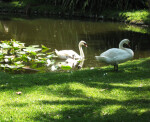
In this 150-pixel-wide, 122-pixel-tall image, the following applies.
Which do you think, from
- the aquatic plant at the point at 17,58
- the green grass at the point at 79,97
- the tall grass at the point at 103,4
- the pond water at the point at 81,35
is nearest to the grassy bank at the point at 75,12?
the tall grass at the point at 103,4

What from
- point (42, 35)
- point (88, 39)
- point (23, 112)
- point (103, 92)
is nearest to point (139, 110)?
point (103, 92)

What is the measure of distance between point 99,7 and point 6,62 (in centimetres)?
1830

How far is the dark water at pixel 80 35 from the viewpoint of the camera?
50.0 ft

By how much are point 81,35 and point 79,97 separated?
13.5 meters

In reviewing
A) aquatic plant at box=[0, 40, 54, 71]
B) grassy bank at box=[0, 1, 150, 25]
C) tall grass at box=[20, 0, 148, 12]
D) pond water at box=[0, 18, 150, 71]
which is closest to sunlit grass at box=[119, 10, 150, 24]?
grassy bank at box=[0, 1, 150, 25]

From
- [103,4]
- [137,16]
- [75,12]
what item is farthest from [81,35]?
[75,12]

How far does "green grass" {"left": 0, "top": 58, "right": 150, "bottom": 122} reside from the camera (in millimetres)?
4973

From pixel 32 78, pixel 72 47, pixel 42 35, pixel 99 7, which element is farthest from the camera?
pixel 99 7

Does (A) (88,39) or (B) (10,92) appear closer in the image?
(B) (10,92)

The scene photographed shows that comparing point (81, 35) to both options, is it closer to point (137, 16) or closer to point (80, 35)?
point (80, 35)

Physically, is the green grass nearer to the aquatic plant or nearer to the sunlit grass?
the aquatic plant

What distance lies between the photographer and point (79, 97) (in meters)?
6.04

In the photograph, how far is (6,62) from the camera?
442 inches

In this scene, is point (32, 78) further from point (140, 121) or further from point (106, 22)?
point (106, 22)
